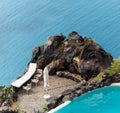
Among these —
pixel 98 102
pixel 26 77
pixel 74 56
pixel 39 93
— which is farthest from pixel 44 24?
pixel 98 102

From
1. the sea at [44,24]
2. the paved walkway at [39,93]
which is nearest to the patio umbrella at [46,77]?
the paved walkway at [39,93]

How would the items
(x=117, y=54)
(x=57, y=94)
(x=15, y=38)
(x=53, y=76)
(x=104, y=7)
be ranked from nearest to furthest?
(x=57, y=94) → (x=53, y=76) → (x=117, y=54) → (x=15, y=38) → (x=104, y=7)

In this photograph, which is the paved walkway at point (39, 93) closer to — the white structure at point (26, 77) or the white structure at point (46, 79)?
the white structure at point (46, 79)

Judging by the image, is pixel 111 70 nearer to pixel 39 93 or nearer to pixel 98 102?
pixel 98 102

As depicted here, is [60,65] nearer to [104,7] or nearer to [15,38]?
[15,38]

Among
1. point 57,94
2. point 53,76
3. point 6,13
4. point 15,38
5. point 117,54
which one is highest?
point 6,13

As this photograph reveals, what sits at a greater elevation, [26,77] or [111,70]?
[26,77]

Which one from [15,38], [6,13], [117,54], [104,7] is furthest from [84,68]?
[6,13]
